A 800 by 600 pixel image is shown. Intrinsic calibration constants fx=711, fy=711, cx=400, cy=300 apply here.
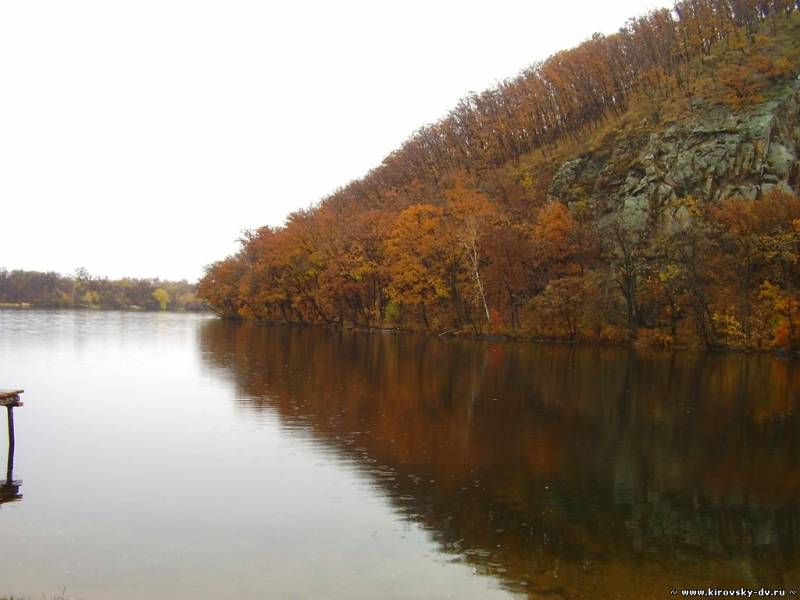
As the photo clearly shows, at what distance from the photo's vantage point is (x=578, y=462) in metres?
20.1

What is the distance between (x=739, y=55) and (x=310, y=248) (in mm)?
63782

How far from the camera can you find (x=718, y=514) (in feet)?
51.0

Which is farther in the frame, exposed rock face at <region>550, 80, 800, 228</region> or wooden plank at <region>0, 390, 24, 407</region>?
exposed rock face at <region>550, 80, 800, 228</region>

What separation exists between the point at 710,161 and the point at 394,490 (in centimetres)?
7080

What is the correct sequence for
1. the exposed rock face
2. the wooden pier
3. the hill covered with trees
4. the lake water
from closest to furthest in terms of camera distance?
the lake water
the wooden pier
the hill covered with trees
the exposed rock face

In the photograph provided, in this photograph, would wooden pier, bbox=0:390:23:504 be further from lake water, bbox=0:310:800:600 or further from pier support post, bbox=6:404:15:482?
lake water, bbox=0:310:800:600

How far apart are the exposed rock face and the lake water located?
146ft

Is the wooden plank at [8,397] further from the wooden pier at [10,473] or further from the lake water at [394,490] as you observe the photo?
the lake water at [394,490]

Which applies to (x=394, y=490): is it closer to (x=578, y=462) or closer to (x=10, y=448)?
(x=578, y=462)

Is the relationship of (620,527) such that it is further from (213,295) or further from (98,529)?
(213,295)

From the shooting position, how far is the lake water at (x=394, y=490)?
1185 centimetres

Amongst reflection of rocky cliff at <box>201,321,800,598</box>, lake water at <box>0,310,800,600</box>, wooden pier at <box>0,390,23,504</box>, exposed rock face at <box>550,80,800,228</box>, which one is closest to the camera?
lake water at <box>0,310,800,600</box>

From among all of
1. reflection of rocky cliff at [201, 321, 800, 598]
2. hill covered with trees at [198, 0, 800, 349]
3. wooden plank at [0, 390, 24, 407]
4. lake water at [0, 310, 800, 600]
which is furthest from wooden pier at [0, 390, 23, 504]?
hill covered with trees at [198, 0, 800, 349]

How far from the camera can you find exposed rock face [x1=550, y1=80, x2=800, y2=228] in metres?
73.2
